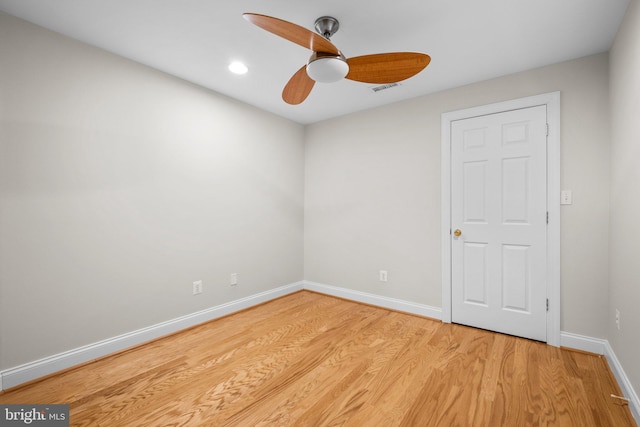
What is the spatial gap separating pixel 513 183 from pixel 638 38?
121 centimetres

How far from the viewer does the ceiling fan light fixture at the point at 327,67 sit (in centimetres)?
155

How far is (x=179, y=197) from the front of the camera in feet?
8.88

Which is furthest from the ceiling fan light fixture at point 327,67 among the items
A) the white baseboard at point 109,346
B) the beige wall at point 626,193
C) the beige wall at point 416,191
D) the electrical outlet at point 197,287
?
the white baseboard at point 109,346

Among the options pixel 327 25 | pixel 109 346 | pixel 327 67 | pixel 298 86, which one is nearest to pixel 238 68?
pixel 298 86

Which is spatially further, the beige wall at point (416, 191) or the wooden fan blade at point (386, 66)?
the beige wall at point (416, 191)

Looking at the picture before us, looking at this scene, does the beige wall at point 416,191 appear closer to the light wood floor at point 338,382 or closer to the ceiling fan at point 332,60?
the light wood floor at point 338,382

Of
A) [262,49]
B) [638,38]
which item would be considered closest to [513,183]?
[638,38]

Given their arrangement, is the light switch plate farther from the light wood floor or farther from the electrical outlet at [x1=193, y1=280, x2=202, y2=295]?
the electrical outlet at [x1=193, y1=280, x2=202, y2=295]

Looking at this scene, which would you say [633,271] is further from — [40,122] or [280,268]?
[40,122]

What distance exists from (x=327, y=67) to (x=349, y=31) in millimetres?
656

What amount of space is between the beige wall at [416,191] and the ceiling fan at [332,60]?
4.74 ft

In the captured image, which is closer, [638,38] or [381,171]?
[638,38]

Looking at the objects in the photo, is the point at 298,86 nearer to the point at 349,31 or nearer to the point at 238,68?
the point at 349,31

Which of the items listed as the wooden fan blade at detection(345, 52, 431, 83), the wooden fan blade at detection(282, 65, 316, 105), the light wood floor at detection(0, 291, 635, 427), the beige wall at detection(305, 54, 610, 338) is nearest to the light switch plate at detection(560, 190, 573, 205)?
the beige wall at detection(305, 54, 610, 338)
